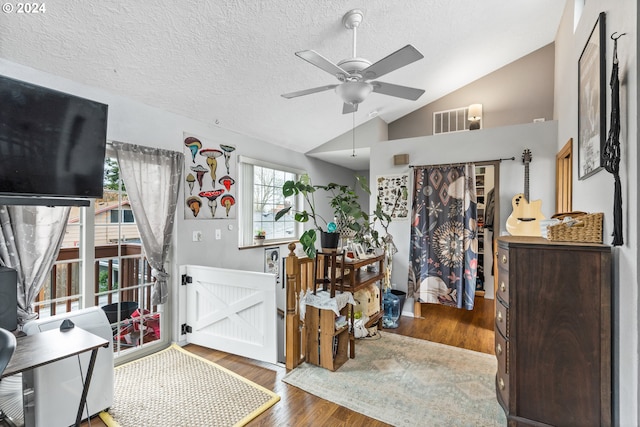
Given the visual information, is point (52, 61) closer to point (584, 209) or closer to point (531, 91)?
point (584, 209)

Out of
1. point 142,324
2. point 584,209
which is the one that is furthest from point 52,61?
point 584,209

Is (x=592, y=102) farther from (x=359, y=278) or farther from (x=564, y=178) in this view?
(x=359, y=278)

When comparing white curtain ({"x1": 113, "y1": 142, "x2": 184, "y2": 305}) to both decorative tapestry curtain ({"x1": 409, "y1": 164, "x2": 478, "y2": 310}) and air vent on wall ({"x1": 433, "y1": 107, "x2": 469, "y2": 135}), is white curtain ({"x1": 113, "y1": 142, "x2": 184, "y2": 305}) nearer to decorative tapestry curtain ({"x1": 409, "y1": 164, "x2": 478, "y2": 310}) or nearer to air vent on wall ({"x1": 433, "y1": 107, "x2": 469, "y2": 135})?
decorative tapestry curtain ({"x1": 409, "y1": 164, "x2": 478, "y2": 310})

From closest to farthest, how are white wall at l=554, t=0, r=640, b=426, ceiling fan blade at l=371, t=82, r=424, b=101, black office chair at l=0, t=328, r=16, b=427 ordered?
1. black office chair at l=0, t=328, r=16, b=427
2. white wall at l=554, t=0, r=640, b=426
3. ceiling fan blade at l=371, t=82, r=424, b=101

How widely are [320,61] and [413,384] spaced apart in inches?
91.2

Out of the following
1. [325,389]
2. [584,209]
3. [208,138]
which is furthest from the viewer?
[208,138]

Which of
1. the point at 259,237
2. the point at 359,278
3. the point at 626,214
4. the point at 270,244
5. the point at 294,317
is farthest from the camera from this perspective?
the point at 270,244

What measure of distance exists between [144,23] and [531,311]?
2.83m

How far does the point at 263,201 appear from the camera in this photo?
4.18 m

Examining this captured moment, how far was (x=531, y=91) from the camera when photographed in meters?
3.80

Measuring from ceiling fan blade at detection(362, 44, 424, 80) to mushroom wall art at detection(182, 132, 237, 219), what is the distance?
2.00 meters

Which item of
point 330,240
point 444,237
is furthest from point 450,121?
point 330,240

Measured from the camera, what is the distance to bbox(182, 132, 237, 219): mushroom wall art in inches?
120

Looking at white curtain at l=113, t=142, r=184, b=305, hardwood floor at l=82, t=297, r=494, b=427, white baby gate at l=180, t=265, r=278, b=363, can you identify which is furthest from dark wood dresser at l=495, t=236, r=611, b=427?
white curtain at l=113, t=142, r=184, b=305
